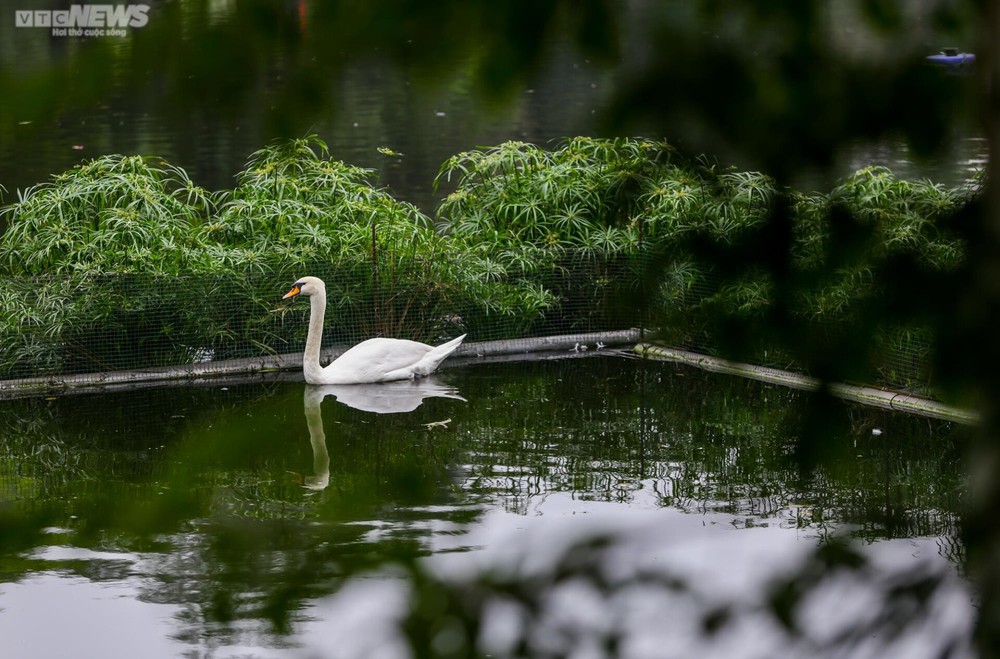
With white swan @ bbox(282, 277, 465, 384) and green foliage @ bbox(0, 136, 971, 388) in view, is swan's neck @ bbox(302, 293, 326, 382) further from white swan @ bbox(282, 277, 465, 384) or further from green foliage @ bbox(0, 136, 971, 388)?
green foliage @ bbox(0, 136, 971, 388)

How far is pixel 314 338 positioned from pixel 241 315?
3.07 ft

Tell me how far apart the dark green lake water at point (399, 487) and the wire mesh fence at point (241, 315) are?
18.6 inches

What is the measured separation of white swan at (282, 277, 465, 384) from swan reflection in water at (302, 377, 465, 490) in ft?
0.20

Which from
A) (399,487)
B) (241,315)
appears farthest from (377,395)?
(399,487)

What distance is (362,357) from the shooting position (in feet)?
32.4

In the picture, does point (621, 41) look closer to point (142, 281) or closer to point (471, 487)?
point (471, 487)

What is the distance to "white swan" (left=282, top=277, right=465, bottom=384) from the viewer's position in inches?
384

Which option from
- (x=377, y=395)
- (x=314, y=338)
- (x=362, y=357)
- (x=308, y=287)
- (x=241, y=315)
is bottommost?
(x=377, y=395)

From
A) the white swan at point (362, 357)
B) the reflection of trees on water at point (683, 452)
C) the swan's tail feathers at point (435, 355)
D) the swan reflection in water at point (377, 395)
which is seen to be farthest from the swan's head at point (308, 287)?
the reflection of trees on water at point (683, 452)

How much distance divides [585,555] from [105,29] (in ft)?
1.93

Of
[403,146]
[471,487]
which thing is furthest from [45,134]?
[403,146]

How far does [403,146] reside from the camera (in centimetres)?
2112

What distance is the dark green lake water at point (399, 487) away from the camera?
110 cm

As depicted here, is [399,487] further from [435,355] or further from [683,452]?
[435,355]
